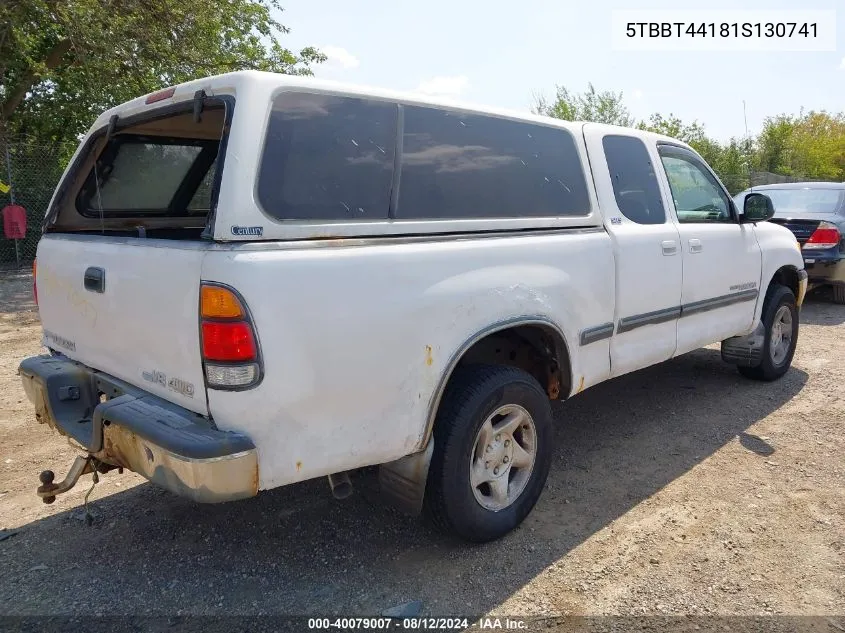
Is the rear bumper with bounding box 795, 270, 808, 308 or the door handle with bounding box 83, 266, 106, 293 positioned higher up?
the door handle with bounding box 83, 266, 106, 293

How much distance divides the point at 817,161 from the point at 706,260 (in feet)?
102

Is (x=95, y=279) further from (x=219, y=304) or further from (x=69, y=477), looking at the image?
(x=219, y=304)

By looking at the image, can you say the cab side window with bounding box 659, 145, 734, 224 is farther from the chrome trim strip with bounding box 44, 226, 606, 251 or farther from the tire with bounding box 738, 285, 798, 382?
the chrome trim strip with bounding box 44, 226, 606, 251

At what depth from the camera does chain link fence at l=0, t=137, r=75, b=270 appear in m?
11.2

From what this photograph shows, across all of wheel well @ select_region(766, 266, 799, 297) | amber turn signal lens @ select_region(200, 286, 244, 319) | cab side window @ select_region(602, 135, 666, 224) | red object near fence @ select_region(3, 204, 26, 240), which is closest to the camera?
amber turn signal lens @ select_region(200, 286, 244, 319)

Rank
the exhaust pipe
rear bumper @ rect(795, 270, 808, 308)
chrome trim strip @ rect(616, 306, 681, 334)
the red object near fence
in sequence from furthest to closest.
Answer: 1. the red object near fence
2. rear bumper @ rect(795, 270, 808, 308)
3. chrome trim strip @ rect(616, 306, 681, 334)
4. the exhaust pipe

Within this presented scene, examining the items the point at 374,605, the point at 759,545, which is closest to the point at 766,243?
the point at 759,545

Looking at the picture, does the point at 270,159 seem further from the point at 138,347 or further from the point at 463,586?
the point at 463,586

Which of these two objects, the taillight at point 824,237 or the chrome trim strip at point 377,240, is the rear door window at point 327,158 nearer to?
the chrome trim strip at point 377,240

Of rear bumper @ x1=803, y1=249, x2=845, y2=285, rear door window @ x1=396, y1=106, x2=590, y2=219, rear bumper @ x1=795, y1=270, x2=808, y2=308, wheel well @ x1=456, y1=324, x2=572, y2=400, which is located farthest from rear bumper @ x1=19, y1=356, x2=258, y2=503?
rear bumper @ x1=803, y1=249, x2=845, y2=285

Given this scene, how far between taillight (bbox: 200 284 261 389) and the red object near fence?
34.5 feet

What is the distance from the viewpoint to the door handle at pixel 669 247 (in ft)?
13.2

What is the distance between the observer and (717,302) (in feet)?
15.1

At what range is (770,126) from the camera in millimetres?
29234
